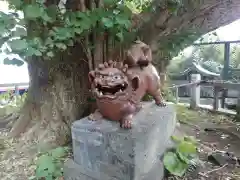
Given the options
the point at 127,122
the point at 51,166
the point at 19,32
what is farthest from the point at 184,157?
the point at 19,32

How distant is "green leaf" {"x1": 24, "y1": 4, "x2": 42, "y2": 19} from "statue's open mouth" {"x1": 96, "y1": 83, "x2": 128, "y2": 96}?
0.63 meters

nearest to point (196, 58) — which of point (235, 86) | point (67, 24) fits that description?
point (235, 86)

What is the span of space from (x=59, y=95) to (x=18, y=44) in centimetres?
93

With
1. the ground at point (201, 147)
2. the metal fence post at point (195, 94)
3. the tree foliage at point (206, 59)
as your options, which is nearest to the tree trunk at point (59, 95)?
the ground at point (201, 147)

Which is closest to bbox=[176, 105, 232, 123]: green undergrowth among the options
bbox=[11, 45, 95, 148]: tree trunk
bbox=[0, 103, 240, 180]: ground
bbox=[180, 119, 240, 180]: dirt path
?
bbox=[0, 103, 240, 180]: ground

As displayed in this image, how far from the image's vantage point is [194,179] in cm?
182

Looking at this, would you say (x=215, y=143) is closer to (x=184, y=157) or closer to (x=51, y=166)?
(x=184, y=157)

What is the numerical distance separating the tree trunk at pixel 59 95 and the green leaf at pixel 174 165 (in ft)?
3.10

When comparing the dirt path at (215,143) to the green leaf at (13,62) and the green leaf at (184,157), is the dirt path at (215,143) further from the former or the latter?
the green leaf at (13,62)

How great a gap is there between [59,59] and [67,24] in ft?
2.19

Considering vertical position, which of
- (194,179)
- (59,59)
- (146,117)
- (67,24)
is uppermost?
(67,24)

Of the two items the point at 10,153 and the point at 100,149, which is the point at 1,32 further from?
the point at 10,153

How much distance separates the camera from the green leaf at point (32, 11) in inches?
56.7

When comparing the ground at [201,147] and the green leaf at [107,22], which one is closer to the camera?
the green leaf at [107,22]
